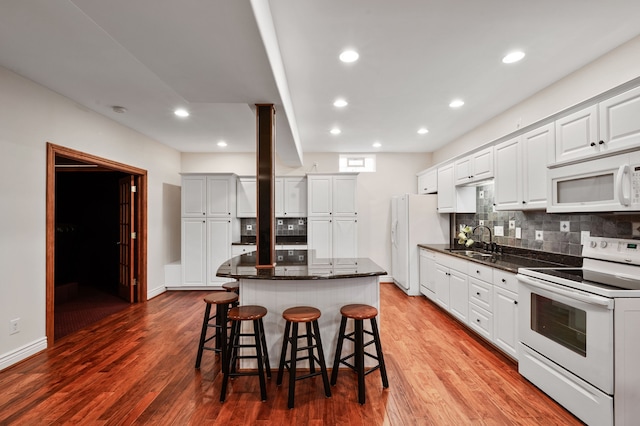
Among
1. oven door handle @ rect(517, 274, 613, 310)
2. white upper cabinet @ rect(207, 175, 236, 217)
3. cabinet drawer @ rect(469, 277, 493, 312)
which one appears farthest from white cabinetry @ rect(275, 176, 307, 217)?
oven door handle @ rect(517, 274, 613, 310)

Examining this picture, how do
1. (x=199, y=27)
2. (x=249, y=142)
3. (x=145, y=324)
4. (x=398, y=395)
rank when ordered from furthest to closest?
(x=249, y=142) < (x=145, y=324) < (x=398, y=395) < (x=199, y=27)

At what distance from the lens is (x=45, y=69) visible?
2629 millimetres

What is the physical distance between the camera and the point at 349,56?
8.18 feet

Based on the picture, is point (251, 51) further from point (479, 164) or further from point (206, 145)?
point (206, 145)

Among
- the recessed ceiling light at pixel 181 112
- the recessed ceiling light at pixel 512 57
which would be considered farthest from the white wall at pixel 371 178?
the recessed ceiling light at pixel 512 57

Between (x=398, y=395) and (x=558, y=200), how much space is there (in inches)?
79.5

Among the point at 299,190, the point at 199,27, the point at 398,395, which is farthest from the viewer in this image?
the point at 299,190

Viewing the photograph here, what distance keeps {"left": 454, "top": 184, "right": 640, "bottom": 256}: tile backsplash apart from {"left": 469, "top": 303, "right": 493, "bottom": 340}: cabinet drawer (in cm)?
91

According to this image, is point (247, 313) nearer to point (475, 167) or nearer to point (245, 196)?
point (475, 167)

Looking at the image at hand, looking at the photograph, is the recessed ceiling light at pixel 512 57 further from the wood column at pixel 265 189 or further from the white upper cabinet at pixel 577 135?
the wood column at pixel 265 189

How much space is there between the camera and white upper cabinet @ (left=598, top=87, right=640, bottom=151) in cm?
188

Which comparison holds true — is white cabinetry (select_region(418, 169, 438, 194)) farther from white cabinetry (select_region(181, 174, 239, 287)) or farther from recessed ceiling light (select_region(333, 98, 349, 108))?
white cabinetry (select_region(181, 174, 239, 287))

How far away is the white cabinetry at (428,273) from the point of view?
4.39 meters

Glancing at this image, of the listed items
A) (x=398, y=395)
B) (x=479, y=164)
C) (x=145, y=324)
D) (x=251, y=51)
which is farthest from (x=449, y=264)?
(x=145, y=324)
